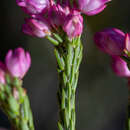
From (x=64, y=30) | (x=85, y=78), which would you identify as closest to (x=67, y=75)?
(x=64, y=30)

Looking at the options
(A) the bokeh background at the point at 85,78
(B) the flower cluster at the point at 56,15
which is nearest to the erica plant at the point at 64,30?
(B) the flower cluster at the point at 56,15

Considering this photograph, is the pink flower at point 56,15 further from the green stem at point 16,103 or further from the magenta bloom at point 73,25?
the green stem at point 16,103

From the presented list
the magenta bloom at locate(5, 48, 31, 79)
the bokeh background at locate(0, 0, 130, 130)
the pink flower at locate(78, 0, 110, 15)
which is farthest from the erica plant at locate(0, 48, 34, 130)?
the bokeh background at locate(0, 0, 130, 130)

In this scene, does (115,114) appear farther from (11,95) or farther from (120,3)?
(11,95)

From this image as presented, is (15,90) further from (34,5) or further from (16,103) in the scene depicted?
(34,5)

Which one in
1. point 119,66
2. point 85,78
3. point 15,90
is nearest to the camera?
point 15,90
